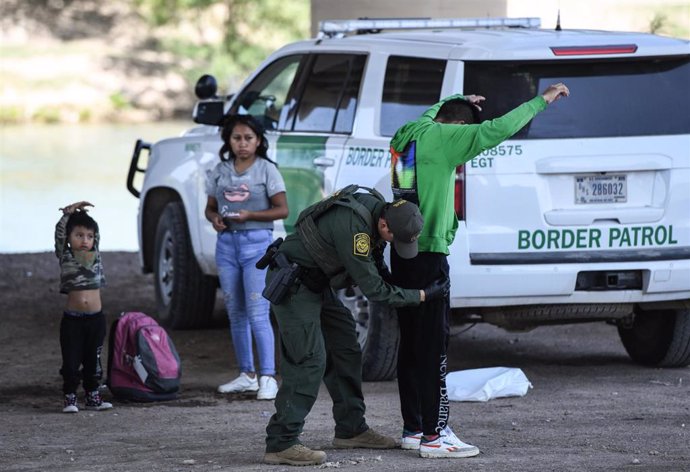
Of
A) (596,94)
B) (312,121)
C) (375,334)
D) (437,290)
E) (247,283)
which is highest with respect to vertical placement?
(596,94)

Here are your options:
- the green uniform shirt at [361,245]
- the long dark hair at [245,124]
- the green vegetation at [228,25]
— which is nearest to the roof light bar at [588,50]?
the long dark hair at [245,124]

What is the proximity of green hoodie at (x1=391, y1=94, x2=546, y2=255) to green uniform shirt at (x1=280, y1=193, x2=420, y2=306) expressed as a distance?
38cm

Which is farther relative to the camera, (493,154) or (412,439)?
(493,154)

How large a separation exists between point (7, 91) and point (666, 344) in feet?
98.1

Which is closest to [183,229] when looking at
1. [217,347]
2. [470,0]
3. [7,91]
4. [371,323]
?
[217,347]

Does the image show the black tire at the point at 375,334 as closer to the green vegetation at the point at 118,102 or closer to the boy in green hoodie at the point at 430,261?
the boy in green hoodie at the point at 430,261

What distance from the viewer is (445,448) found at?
21.1 feet

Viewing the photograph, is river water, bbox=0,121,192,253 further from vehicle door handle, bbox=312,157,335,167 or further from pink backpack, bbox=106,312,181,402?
pink backpack, bbox=106,312,181,402

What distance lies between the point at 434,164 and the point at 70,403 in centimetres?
253

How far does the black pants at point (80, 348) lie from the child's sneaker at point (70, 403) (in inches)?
1.0

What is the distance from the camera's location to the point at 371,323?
27.3 ft

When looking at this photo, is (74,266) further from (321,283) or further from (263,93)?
(263,93)

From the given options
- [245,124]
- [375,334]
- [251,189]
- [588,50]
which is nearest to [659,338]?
[375,334]

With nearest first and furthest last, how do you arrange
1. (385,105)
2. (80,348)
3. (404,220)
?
1. (404,220)
2. (80,348)
3. (385,105)
